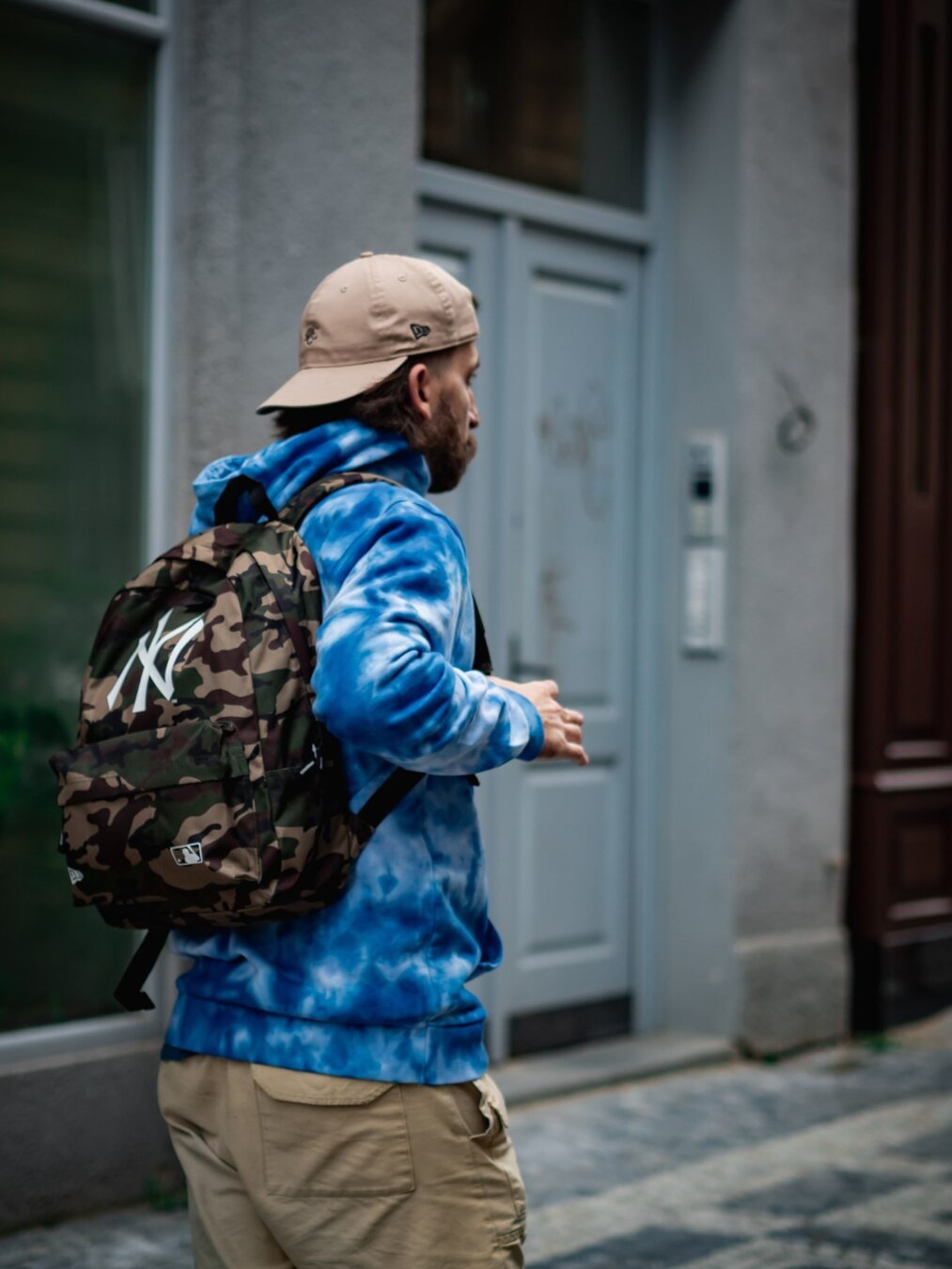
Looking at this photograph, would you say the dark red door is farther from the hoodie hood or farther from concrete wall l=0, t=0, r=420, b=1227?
the hoodie hood

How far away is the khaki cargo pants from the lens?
1992mm

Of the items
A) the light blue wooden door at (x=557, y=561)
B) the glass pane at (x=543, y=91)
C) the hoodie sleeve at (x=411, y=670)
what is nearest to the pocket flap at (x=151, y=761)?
the hoodie sleeve at (x=411, y=670)

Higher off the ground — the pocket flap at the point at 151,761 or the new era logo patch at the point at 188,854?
the pocket flap at the point at 151,761

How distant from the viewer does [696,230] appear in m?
5.90

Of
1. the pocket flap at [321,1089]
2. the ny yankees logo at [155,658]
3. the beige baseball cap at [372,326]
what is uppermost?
the beige baseball cap at [372,326]

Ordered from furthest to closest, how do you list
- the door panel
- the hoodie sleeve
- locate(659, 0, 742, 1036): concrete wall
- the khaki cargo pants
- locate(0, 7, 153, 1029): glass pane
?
locate(659, 0, 742, 1036): concrete wall, the door panel, locate(0, 7, 153, 1029): glass pane, the khaki cargo pants, the hoodie sleeve

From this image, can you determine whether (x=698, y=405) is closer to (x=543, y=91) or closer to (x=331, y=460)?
(x=543, y=91)

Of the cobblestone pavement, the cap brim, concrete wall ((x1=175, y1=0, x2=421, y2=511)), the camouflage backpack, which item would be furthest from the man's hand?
concrete wall ((x1=175, y1=0, x2=421, y2=511))

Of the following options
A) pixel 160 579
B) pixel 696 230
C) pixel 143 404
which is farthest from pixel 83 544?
pixel 696 230

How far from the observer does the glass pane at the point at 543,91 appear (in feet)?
17.4

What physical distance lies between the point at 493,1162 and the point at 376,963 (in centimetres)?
32

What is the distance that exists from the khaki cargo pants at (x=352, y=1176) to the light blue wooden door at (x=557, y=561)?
10.6ft

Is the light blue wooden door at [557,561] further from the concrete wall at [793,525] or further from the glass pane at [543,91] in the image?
the concrete wall at [793,525]

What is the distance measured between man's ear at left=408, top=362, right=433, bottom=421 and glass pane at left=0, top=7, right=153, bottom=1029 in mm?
2092
